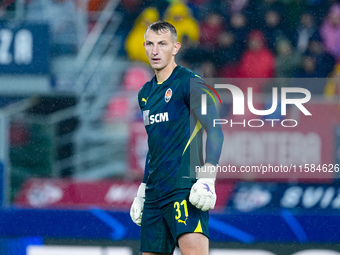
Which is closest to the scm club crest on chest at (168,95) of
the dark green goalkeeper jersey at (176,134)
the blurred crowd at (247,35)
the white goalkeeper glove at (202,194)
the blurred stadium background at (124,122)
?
the dark green goalkeeper jersey at (176,134)

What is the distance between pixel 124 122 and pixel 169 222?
219 centimetres

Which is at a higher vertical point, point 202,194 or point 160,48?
point 160,48

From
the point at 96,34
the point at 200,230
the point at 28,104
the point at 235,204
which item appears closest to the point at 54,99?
the point at 28,104

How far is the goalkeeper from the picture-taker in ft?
10.7

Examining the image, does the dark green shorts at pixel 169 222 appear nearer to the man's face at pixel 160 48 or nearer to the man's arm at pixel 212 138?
the man's arm at pixel 212 138

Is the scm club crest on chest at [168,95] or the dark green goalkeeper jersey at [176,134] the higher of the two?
the scm club crest on chest at [168,95]

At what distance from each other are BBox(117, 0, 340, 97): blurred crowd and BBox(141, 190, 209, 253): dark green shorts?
2408mm

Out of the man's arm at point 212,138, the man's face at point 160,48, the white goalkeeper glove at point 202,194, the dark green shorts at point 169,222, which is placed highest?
the man's face at point 160,48

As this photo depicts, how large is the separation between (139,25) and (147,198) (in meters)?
2.51

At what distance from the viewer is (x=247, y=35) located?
5.73 metres

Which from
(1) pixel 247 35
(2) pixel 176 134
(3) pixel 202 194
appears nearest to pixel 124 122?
(1) pixel 247 35

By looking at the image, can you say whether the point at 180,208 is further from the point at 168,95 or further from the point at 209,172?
the point at 168,95

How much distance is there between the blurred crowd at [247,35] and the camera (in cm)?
564

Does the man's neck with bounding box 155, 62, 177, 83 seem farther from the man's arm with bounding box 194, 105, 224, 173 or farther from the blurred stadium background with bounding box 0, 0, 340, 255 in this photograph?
the blurred stadium background with bounding box 0, 0, 340, 255
